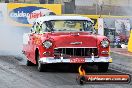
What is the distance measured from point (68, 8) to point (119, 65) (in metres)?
26.1

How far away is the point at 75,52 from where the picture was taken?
1227 cm

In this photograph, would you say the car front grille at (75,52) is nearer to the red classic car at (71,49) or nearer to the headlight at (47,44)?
the red classic car at (71,49)

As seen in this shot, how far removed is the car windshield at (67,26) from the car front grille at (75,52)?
1.11m

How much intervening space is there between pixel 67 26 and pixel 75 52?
52.0 inches

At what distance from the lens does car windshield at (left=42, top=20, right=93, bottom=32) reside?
13.2 metres

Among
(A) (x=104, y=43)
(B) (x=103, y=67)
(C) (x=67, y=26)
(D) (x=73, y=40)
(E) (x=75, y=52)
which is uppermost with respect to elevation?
(C) (x=67, y=26)

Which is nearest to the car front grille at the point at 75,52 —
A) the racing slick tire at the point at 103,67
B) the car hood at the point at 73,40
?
the car hood at the point at 73,40

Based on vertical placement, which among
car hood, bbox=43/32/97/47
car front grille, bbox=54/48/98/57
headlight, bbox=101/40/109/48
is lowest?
car front grille, bbox=54/48/98/57

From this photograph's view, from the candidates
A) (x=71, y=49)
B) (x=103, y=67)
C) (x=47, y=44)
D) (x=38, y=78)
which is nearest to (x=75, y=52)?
(x=71, y=49)

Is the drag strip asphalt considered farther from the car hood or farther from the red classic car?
the car hood

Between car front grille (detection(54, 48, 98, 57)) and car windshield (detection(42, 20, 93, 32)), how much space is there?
1108 millimetres

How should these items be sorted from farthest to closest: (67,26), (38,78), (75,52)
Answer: (67,26) < (75,52) < (38,78)

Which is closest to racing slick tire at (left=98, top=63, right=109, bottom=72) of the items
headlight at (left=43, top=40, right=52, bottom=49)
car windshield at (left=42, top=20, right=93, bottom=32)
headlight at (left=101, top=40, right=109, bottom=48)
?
headlight at (left=101, top=40, right=109, bottom=48)

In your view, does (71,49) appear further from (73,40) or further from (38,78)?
(38,78)
